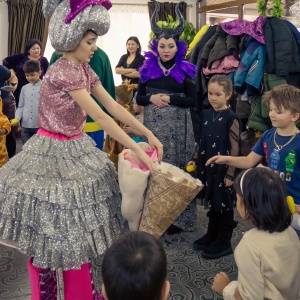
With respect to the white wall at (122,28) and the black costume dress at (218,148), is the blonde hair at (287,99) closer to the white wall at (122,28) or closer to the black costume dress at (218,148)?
the black costume dress at (218,148)

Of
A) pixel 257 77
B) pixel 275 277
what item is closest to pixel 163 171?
pixel 275 277

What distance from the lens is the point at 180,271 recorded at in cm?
255

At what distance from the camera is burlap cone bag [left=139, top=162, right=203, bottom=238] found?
6.02 ft

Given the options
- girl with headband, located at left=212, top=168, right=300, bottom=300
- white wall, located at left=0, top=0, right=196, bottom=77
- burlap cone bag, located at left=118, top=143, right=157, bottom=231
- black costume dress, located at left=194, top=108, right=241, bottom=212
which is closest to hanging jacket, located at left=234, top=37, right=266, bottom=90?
black costume dress, located at left=194, top=108, right=241, bottom=212

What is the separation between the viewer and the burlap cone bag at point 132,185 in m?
1.77

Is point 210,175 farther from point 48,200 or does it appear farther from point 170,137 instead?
point 48,200

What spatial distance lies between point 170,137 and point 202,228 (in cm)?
78

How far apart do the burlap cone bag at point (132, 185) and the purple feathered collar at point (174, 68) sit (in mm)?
1156

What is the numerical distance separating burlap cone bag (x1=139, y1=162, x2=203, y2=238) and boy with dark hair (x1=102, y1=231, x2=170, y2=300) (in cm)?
74

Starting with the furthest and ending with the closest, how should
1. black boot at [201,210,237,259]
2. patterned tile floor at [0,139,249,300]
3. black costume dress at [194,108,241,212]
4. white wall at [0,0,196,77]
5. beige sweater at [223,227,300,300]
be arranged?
white wall at [0,0,196,77] → black boot at [201,210,237,259] → black costume dress at [194,108,241,212] → patterned tile floor at [0,139,249,300] → beige sweater at [223,227,300,300]

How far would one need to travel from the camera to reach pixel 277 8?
3627mm

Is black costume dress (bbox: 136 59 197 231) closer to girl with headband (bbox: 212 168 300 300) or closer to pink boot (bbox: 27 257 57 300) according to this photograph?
pink boot (bbox: 27 257 57 300)

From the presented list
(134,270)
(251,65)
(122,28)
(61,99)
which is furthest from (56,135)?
(122,28)

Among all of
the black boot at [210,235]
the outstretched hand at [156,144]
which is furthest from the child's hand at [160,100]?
the outstretched hand at [156,144]
